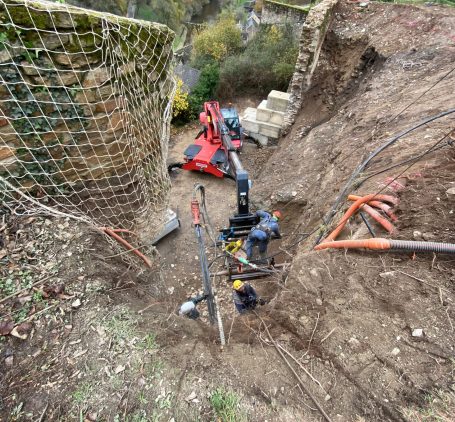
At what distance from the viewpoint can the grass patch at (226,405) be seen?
7.39ft

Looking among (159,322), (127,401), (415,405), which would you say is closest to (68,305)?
(159,322)

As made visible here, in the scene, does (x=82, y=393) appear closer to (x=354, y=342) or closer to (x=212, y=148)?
(x=354, y=342)

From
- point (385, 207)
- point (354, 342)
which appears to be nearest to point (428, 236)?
point (385, 207)

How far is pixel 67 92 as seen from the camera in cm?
315

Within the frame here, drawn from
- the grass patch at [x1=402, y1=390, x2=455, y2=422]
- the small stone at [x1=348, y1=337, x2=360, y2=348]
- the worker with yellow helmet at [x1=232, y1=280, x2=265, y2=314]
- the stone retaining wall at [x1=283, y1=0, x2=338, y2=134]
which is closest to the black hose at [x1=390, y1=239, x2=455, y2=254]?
the small stone at [x1=348, y1=337, x2=360, y2=348]

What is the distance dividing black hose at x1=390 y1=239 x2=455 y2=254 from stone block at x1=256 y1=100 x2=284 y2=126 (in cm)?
849

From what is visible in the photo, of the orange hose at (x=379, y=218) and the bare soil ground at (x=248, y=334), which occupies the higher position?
the orange hose at (x=379, y=218)

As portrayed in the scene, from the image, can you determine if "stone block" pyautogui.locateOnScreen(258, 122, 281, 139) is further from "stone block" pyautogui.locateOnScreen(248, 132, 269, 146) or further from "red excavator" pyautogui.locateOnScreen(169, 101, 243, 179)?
A: "red excavator" pyautogui.locateOnScreen(169, 101, 243, 179)

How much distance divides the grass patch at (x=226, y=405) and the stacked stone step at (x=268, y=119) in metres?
9.27

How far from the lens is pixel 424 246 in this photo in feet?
8.33

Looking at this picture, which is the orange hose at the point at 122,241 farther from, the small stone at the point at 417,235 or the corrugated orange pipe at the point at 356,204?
the small stone at the point at 417,235

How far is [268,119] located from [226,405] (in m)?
9.60

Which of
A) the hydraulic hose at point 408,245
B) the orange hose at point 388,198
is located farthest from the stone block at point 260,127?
the hydraulic hose at point 408,245

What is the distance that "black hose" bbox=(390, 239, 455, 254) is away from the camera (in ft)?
8.11
